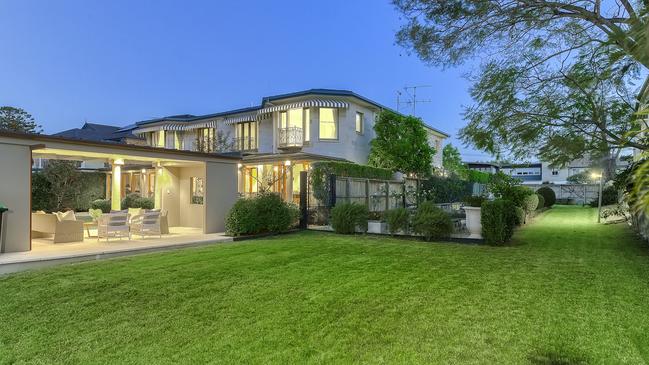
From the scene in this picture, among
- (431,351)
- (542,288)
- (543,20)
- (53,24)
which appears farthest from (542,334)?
(53,24)

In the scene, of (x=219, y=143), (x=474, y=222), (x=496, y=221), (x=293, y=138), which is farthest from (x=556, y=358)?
(x=219, y=143)

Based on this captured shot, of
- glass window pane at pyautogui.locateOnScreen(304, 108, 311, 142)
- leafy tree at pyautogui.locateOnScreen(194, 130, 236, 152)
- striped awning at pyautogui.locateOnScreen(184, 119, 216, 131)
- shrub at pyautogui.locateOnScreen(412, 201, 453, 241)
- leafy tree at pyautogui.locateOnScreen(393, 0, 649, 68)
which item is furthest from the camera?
striped awning at pyautogui.locateOnScreen(184, 119, 216, 131)

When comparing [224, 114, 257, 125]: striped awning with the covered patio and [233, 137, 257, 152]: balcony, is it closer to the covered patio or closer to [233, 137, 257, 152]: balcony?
[233, 137, 257, 152]: balcony

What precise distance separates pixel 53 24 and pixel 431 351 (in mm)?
82004

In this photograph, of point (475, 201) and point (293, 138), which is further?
point (293, 138)

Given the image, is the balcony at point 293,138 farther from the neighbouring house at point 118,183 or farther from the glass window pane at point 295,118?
the neighbouring house at point 118,183

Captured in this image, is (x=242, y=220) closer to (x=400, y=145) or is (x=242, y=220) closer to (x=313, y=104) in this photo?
(x=313, y=104)

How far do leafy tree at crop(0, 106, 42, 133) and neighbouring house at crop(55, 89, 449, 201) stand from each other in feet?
49.1

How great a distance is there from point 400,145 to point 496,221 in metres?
13.3

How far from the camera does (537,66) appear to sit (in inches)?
370

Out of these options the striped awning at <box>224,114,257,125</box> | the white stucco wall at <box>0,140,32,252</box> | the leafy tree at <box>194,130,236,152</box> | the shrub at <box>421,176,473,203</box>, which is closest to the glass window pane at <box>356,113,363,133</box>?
the shrub at <box>421,176,473,203</box>

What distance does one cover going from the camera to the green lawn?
176 inches

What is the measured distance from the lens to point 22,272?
8.35 metres

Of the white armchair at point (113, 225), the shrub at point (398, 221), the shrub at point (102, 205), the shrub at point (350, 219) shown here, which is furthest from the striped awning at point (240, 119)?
the shrub at point (398, 221)
